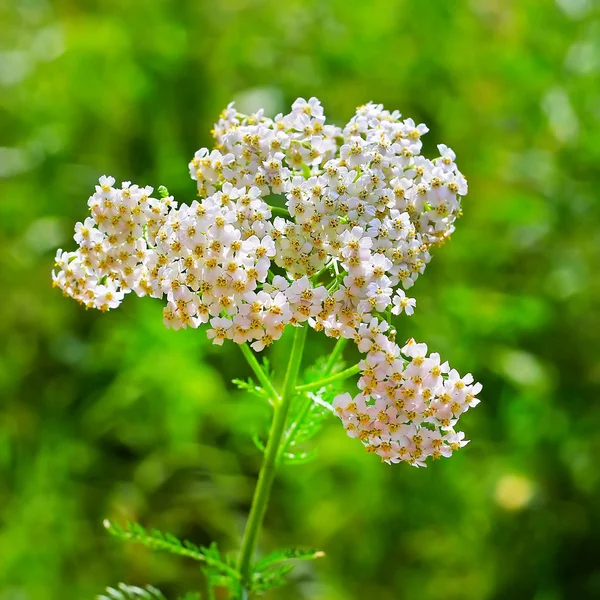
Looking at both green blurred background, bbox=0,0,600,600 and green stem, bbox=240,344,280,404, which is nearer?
green stem, bbox=240,344,280,404

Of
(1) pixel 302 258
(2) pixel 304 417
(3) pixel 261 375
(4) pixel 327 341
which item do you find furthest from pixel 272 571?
(4) pixel 327 341

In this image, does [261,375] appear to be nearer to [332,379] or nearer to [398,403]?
[332,379]

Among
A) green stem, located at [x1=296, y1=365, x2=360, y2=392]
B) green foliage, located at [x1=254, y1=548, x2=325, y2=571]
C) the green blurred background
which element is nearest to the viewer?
green stem, located at [x1=296, y1=365, x2=360, y2=392]

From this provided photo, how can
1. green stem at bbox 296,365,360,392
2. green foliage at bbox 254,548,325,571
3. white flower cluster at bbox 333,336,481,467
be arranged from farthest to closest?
green foliage at bbox 254,548,325,571 → green stem at bbox 296,365,360,392 → white flower cluster at bbox 333,336,481,467

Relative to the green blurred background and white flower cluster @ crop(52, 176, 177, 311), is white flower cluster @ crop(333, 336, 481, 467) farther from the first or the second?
the green blurred background

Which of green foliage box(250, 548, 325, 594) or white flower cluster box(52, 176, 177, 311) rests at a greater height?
white flower cluster box(52, 176, 177, 311)

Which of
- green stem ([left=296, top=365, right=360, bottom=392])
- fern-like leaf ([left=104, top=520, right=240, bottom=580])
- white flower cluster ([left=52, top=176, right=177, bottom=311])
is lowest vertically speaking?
fern-like leaf ([left=104, top=520, right=240, bottom=580])

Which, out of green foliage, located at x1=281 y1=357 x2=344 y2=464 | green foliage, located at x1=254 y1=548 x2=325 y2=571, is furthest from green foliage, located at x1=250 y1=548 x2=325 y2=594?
green foliage, located at x1=281 y1=357 x2=344 y2=464

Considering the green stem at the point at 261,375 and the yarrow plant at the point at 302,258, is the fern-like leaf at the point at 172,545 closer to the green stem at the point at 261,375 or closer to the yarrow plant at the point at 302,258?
the yarrow plant at the point at 302,258
